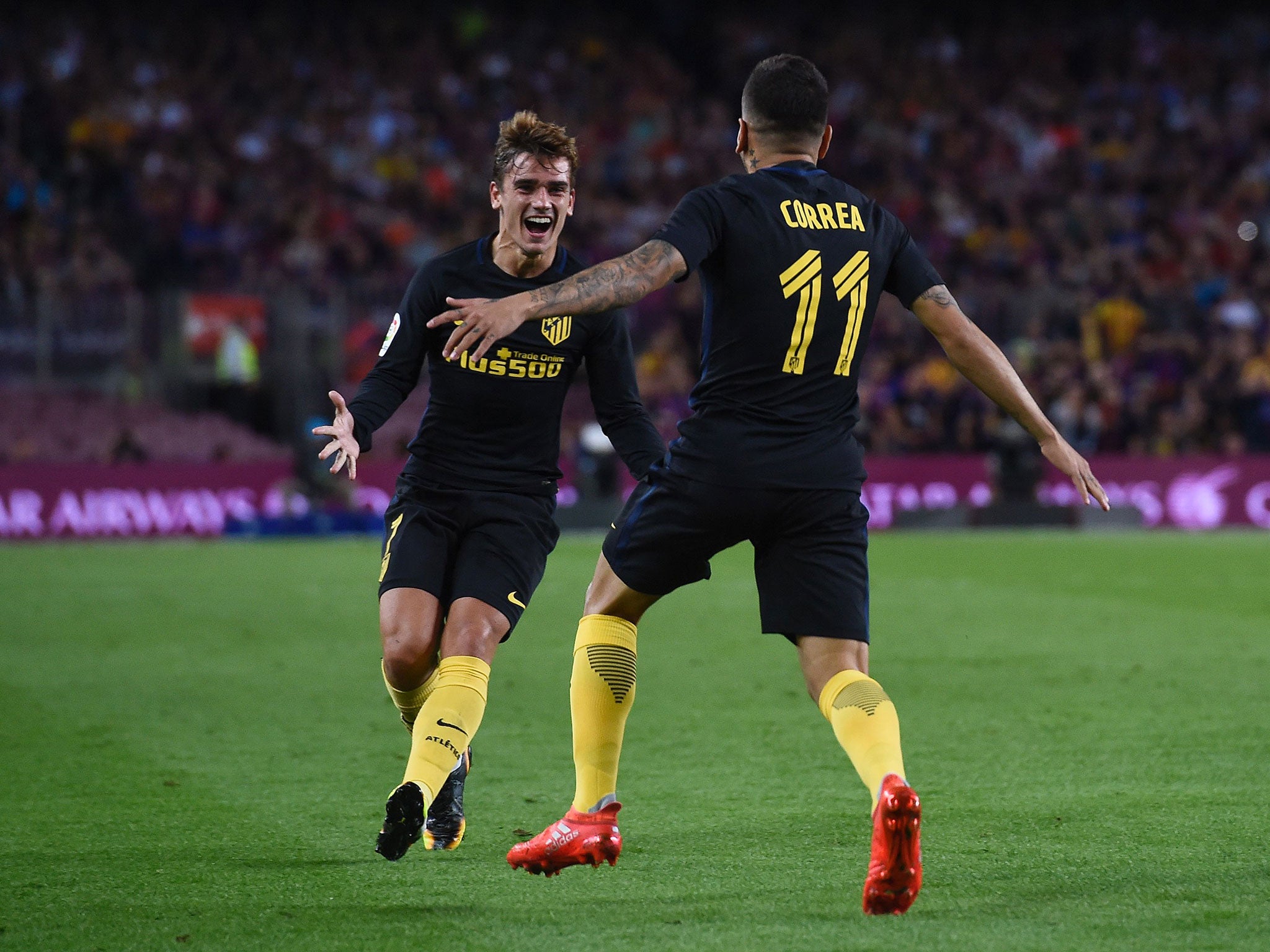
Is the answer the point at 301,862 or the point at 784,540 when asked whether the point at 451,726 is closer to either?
the point at 301,862

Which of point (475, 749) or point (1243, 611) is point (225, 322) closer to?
point (1243, 611)

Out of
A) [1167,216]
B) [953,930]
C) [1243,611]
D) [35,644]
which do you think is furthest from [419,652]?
[1167,216]

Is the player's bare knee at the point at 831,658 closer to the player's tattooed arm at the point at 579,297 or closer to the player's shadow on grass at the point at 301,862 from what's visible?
the player's tattooed arm at the point at 579,297

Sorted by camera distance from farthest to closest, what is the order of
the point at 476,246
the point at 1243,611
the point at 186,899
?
the point at 1243,611, the point at 476,246, the point at 186,899

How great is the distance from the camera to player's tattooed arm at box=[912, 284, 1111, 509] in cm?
458

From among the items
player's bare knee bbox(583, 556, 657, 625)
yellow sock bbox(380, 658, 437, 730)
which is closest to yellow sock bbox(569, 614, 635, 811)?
player's bare knee bbox(583, 556, 657, 625)

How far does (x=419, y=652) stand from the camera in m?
5.21

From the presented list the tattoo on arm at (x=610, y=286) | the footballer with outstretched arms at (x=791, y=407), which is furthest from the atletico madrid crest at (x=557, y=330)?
the tattoo on arm at (x=610, y=286)

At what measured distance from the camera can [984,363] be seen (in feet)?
15.1

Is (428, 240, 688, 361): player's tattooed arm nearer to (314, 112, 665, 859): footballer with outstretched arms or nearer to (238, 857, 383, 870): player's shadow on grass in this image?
(314, 112, 665, 859): footballer with outstretched arms

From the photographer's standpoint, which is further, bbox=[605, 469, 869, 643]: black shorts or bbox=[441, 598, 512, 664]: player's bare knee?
bbox=[441, 598, 512, 664]: player's bare knee

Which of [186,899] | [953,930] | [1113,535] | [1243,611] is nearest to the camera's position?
[953,930]

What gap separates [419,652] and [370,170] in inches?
871

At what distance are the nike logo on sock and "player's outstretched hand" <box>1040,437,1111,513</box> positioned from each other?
190 cm
